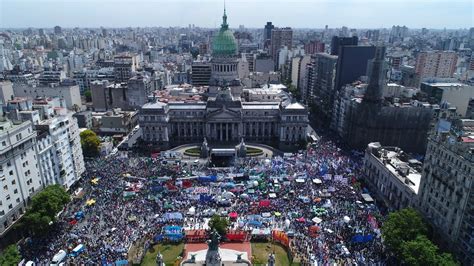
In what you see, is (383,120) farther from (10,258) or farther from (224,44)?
(10,258)

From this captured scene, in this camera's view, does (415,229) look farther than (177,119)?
No

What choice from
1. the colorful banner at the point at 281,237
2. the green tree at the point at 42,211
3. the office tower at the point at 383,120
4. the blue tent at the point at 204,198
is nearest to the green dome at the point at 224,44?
the office tower at the point at 383,120

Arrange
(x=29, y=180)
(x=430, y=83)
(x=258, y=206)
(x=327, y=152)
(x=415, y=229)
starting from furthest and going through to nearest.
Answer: (x=430, y=83) < (x=327, y=152) < (x=258, y=206) < (x=29, y=180) < (x=415, y=229)

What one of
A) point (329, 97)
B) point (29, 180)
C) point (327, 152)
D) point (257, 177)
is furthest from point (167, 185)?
point (329, 97)

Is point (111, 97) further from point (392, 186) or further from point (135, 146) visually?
point (392, 186)

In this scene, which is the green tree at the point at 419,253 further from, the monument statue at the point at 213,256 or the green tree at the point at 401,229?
the monument statue at the point at 213,256

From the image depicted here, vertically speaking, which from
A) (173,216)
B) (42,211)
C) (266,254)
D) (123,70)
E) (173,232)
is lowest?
(266,254)

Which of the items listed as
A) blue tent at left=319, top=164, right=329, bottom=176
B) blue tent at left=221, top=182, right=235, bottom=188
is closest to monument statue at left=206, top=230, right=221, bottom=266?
blue tent at left=221, top=182, right=235, bottom=188

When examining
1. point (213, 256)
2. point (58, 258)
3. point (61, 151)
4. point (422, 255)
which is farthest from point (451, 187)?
point (61, 151)

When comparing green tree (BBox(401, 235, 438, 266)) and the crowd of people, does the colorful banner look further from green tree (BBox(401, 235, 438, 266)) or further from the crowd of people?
green tree (BBox(401, 235, 438, 266))
